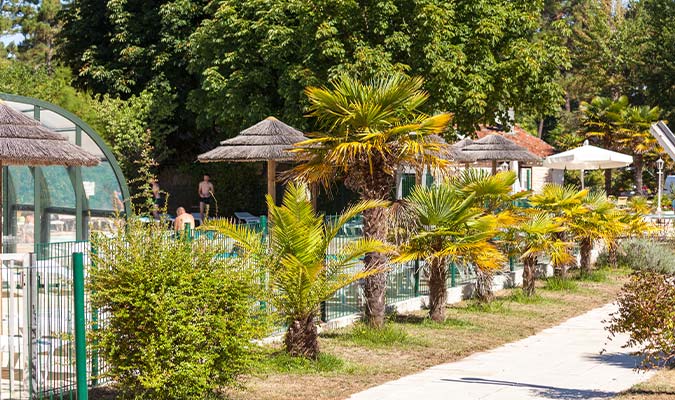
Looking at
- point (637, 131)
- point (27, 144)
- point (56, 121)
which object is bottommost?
point (27, 144)

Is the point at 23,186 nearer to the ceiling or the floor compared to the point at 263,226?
nearer to the ceiling

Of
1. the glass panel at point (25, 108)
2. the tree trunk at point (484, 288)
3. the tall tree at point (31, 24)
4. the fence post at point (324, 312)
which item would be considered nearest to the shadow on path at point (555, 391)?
the fence post at point (324, 312)

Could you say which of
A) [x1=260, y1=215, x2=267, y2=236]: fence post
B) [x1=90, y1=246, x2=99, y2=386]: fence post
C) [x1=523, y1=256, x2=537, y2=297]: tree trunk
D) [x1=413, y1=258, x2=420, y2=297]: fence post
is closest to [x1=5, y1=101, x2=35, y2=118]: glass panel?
[x1=260, y1=215, x2=267, y2=236]: fence post

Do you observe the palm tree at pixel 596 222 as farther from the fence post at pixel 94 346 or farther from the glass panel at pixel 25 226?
the fence post at pixel 94 346

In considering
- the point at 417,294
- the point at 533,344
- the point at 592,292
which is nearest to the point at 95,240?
the point at 533,344

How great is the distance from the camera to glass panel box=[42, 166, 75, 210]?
61.3 ft

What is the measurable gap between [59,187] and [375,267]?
7423mm

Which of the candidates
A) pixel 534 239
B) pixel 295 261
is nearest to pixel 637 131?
pixel 534 239

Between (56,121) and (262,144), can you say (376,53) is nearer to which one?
(262,144)

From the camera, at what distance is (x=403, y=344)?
46.5ft

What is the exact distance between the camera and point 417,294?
58.6 ft

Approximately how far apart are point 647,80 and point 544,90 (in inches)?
913

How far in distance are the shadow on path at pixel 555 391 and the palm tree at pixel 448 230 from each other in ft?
11.9

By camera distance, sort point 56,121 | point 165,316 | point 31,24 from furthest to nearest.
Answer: point 31,24 < point 56,121 < point 165,316
